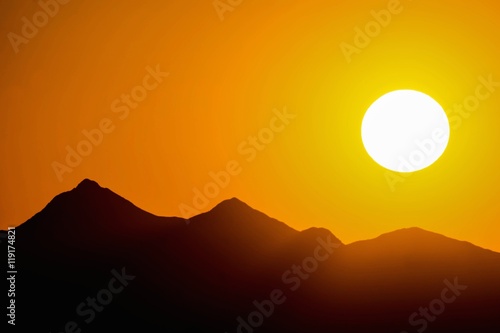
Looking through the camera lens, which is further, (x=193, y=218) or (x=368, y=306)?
(x=193, y=218)

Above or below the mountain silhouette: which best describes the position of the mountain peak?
above

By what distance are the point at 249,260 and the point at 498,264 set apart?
17861 millimetres

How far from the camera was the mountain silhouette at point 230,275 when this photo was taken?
3747cm

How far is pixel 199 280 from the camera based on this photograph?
41.5m

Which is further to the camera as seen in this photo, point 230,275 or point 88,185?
point 88,185

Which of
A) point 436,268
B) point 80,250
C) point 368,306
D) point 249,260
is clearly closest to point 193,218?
point 249,260

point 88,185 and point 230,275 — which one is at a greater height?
point 88,185

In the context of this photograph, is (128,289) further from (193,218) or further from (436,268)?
(436,268)

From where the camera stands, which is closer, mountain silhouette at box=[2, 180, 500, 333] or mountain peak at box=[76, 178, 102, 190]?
mountain silhouette at box=[2, 180, 500, 333]

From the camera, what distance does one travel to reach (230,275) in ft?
138

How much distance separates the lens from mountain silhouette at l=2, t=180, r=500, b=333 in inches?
1475

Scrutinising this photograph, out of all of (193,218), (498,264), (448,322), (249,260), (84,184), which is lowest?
(448,322)

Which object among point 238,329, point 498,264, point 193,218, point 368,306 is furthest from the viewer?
point 193,218

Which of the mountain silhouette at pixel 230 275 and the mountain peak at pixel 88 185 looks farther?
the mountain peak at pixel 88 185
